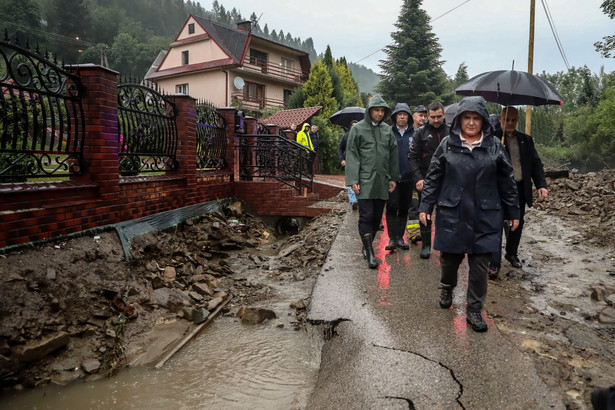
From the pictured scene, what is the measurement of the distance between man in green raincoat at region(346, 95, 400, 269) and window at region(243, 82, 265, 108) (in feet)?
82.0

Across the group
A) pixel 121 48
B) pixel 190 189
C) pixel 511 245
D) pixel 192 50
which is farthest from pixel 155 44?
pixel 511 245

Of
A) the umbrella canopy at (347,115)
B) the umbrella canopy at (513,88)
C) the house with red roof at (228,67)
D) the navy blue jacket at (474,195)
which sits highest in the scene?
the house with red roof at (228,67)

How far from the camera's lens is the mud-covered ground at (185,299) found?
113 inches

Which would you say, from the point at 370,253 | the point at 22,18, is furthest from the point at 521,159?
the point at 22,18

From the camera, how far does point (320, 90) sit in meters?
24.6

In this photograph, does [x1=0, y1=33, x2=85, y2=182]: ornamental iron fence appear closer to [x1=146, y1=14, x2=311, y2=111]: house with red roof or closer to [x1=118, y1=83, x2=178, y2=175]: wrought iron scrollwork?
[x1=118, y1=83, x2=178, y2=175]: wrought iron scrollwork

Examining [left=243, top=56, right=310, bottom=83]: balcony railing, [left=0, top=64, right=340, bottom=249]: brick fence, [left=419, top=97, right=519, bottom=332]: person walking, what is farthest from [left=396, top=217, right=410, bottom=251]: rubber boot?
[left=243, top=56, right=310, bottom=83]: balcony railing

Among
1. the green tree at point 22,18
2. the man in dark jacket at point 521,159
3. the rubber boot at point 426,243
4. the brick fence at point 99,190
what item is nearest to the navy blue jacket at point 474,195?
the man in dark jacket at point 521,159

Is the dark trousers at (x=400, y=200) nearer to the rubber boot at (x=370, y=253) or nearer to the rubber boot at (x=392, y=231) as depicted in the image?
the rubber boot at (x=392, y=231)

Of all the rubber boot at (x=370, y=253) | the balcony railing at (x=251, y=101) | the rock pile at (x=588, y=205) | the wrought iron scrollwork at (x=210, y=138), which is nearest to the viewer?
the rubber boot at (x=370, y=253)

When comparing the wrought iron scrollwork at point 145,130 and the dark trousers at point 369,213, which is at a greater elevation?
the wrought iron scrollwork at point 145,130

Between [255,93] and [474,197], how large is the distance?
28265 mm

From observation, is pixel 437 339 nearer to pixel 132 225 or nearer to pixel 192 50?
pixel 132 225

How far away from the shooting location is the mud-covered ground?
113 inches
